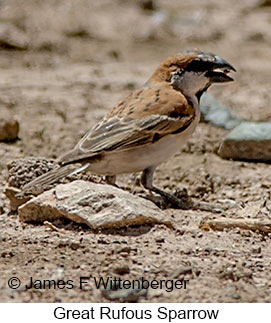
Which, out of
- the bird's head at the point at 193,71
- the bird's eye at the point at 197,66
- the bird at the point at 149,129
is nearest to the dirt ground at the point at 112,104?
the bird at the point at 149,129

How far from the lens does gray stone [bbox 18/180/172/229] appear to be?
565cm

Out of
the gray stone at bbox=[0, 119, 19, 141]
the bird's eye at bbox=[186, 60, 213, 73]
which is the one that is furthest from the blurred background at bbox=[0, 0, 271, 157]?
the bird's eye at bbox=[186, 60, 213, 73]

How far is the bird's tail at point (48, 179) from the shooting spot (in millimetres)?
6273

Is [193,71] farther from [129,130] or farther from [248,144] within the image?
[248,144]

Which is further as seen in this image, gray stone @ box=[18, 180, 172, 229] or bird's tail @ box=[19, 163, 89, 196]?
bird's tail @ box=[19, 163, 89, 196]

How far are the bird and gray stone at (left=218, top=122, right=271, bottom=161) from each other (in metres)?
0.79

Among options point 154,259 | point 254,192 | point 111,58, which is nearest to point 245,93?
point 111,58

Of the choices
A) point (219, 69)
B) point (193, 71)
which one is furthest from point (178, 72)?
point (219, 69)

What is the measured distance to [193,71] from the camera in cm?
716

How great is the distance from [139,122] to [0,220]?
1.36m

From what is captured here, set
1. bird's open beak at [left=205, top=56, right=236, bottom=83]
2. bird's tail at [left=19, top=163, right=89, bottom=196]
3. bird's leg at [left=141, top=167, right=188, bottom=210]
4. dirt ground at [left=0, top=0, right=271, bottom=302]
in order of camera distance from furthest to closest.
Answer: bird's open beak at [left=205, top=56, right=236, bottom=83]
bird's leg at [left=141, top=167, right=188, bottom=210]
bird's tail at [left=19, top=163, right=89, bottom=196]
dirt ground at [left=0, top=0, right=271, bottom=302]

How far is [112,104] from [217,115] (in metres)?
1.31

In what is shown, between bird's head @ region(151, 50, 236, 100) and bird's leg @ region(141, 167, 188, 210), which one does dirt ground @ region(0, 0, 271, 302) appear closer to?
bird's leg @ region(141, 167, 188, 210)

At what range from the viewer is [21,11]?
13672mm
